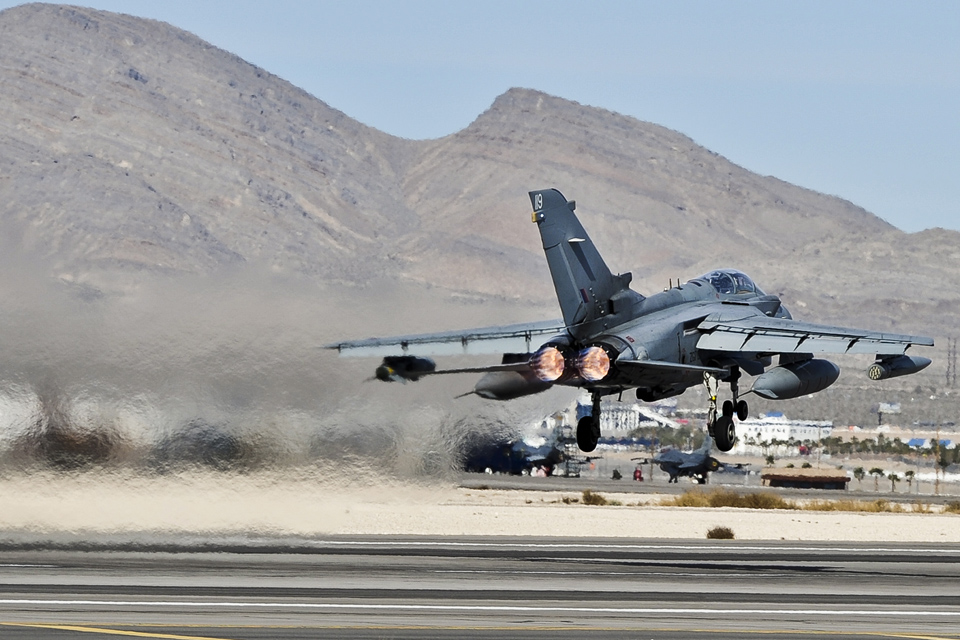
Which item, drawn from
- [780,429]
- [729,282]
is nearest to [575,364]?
[729,282]

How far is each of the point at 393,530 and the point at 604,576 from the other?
16263 mm

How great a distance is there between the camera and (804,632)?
2588 cm

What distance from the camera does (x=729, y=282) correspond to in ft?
128

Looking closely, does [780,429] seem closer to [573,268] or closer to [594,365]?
[573,268]

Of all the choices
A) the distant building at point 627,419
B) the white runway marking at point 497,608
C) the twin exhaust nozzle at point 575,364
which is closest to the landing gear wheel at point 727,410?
the twin exhaust nozzle at point 575,364

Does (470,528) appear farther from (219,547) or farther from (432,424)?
(219,547)

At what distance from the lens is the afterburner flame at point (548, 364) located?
3388 centimetres

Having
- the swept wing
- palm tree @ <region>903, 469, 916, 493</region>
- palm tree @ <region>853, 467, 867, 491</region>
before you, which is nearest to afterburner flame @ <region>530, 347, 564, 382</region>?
the swept wing

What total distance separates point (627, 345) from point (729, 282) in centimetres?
595

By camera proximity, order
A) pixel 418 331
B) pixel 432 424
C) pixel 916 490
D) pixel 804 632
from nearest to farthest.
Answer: pixel 804 632 < pixel 432 424 < pixel 418 331 < pixel 916 490

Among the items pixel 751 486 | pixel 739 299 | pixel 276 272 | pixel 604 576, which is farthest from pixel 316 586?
pixel 751 486

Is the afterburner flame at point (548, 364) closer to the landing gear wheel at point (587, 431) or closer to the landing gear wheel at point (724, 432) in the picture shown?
the landing gear wheel at point (587, 431)

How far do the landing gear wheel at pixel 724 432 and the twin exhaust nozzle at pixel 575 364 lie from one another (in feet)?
12.0

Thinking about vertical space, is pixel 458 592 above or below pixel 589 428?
below
